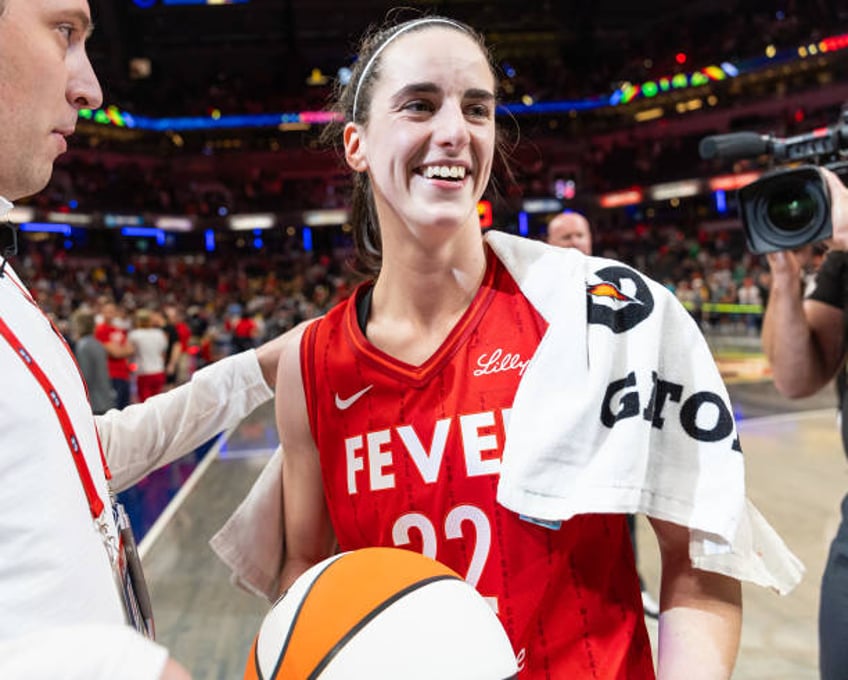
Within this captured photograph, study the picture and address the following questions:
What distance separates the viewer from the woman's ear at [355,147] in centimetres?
158

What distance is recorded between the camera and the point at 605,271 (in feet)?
4.47

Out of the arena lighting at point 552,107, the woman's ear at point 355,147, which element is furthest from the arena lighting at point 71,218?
the woman's ear at point 355,147

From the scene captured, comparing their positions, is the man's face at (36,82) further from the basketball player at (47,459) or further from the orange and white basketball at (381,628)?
the orange and white basketball at (381,628)

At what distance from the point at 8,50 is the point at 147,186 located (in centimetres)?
2940

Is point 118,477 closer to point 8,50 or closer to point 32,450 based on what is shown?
point 32,450

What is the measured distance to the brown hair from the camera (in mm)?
1498

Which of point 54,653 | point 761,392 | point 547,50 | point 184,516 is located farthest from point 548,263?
point 547,50

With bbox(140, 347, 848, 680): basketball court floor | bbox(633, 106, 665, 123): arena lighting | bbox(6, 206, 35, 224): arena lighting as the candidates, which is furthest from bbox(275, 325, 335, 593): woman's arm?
bbox(633, 106, 665, 123): arena lighting

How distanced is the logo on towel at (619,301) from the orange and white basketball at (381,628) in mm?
514

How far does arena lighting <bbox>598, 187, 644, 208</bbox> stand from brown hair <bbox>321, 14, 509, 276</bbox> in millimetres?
26917

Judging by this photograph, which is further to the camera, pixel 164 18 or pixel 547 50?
pixel 547 50

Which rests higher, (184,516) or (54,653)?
(54,653)

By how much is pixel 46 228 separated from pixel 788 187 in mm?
28485

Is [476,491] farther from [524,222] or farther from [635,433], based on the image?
[524,222]
